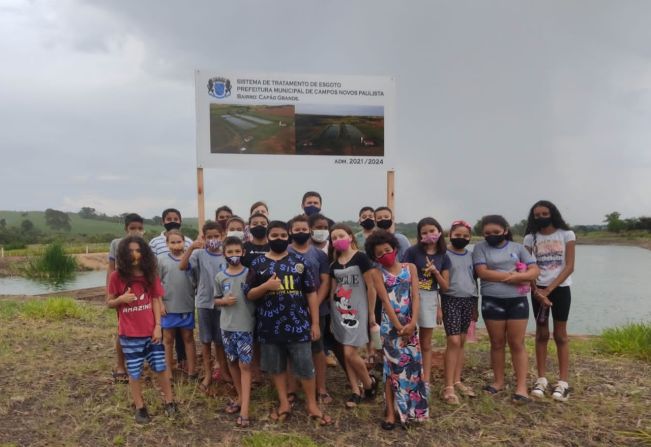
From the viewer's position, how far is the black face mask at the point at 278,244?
3488 mm


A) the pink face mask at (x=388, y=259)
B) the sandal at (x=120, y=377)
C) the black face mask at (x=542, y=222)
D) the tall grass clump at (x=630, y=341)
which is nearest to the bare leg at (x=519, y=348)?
the black face mask at (x=542, y=222)

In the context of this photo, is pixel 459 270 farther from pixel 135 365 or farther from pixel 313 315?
pixel 135 365

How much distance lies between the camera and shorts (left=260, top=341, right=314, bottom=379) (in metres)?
3.51

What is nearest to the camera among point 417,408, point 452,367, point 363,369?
point 417,408

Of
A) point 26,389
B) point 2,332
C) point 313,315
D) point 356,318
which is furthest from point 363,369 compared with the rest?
point 2,332

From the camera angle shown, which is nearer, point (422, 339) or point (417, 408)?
point (417, 408)

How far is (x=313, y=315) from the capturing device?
11.5 feet

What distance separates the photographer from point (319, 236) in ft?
13.1

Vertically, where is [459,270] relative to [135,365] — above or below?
above

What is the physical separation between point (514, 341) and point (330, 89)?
3553 millimetres

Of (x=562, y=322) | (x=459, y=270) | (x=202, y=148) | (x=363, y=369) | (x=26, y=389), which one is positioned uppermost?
(x=202, y=148)

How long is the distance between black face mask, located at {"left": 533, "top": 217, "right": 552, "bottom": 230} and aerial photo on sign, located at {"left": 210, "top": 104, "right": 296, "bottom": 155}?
116 inches

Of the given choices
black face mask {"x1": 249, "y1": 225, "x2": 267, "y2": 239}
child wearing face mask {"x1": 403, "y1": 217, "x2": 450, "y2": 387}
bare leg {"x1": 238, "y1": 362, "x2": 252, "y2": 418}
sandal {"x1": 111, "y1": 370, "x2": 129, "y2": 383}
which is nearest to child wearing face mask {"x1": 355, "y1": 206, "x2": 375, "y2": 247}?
child wearing face mask {"x1": 403, "y1": 217, "x2": 450, "y2": 387}

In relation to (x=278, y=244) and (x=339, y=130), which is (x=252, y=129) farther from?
(x=278, y=244)
